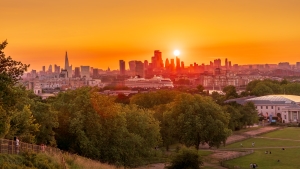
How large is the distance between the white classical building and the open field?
23.2m

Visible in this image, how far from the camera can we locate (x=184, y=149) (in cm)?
3053

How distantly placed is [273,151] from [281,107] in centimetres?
4351

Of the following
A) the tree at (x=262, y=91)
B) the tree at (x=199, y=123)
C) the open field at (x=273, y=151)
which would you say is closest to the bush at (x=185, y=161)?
the open field at (x=273, y=151)

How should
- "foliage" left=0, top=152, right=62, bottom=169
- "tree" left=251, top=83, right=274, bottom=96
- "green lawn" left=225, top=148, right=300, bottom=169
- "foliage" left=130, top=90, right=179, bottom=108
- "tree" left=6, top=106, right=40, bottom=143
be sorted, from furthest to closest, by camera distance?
"tree" left=251, top=83, right=274, bottom=96 → "foliage" left=130, top=90, right=179, bottom=108 → "green lawn" left=225, top=148, right=300, bottom=169 → "tree" left=6, top=106, right=40, bottom=143 → "foliage" left=0, top=152, right=62, bottom=169

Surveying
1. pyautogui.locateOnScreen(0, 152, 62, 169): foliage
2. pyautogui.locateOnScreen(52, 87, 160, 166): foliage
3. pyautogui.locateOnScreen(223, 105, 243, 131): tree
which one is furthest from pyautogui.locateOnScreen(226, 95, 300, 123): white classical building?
pyautogui.locateOnScreen(0, 152, 62, 169): foliage

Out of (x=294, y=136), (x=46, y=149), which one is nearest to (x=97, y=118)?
(x=46, y=149)

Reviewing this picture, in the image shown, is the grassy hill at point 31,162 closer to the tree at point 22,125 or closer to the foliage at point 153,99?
the tree at point 22,125

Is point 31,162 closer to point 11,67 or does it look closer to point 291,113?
point 11,67

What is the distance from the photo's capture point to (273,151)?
145 ft

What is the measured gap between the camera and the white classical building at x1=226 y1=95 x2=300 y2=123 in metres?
82.1

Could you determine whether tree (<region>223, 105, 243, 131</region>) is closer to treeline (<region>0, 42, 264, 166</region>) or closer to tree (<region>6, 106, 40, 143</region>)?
treeline (<region>0, 42, 264, 166</region>)

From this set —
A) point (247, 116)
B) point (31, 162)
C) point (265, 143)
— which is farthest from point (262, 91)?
point (31, 162)

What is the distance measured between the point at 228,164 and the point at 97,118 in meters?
12.7

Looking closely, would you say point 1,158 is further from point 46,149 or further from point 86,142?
point 86,142
